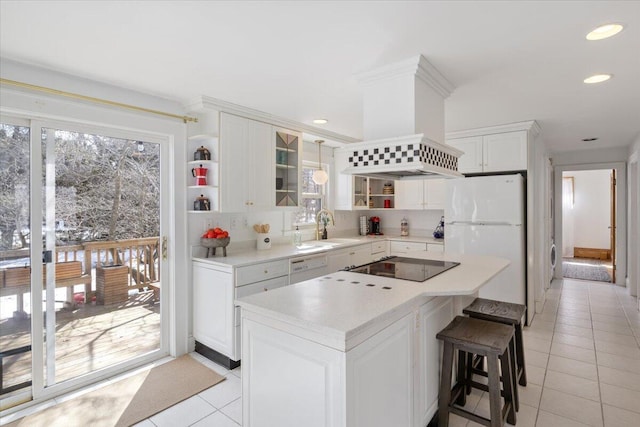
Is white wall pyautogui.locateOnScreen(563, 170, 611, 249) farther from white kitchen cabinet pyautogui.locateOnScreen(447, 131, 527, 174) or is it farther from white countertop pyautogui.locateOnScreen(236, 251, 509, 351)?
white countertop pyautogui.locateOnScreen(236, 251, 509, 351)

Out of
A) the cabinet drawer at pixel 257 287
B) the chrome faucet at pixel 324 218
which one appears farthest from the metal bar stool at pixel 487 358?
the chrome faucet at pixel 324 218

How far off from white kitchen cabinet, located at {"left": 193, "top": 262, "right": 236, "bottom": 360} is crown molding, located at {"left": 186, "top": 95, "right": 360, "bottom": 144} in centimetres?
145

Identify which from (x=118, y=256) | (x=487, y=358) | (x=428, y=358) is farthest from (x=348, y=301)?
(x=118, y=256)

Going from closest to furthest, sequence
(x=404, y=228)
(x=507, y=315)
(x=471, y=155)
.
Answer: (x=507, y=315) < (x=471, y=155) < (x=404, y=228)

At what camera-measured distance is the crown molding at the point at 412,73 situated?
225 cm

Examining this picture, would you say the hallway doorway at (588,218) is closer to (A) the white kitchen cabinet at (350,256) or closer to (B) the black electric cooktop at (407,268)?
(A) the white kitchen cabinet at (350,256)

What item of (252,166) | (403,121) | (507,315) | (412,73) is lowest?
(507,315)

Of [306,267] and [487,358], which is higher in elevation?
[306,267]

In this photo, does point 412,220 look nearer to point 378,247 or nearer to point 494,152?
point 378,247

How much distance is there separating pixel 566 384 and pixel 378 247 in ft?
8.68

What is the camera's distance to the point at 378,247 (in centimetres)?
494

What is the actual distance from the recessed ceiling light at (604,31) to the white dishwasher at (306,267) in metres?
2.78

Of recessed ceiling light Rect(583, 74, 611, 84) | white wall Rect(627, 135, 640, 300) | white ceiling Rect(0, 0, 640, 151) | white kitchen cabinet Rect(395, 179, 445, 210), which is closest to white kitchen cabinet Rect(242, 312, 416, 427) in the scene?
white ceiling Rect(0, 0, 640, 151)

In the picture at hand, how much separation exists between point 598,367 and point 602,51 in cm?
258
